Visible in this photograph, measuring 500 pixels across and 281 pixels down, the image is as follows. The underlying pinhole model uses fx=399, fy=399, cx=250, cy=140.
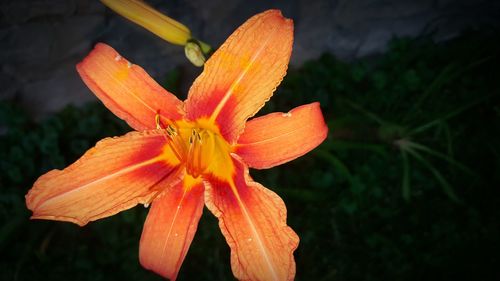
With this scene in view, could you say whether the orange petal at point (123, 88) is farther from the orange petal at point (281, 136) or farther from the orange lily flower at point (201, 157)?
the orange petal at point (281, 136)

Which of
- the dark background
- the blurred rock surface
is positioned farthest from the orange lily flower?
the blurred rock surface

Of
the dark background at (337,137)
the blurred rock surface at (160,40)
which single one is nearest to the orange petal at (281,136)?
the dark background at (337,137)

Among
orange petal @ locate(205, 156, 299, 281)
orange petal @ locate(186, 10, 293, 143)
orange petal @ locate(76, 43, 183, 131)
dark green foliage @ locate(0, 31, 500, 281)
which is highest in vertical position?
orange petal @ locate(186, 10, 293, 143)

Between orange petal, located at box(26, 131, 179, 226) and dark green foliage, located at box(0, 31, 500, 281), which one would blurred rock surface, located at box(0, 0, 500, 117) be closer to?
dark green foliage, located at box(0, 31, 500, 281)

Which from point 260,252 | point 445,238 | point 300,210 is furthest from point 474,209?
point 260,252

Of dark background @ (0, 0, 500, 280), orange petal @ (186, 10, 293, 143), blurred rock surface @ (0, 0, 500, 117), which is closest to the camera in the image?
orange petal @ (186, 10, 293, 143)

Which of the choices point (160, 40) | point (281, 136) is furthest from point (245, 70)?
point (160, 40)

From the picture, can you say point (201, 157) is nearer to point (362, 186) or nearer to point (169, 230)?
point (169, 230)

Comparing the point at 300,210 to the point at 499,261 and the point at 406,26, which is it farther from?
the point at 406,26

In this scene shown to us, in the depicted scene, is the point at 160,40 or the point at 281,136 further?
the point at 160,40
